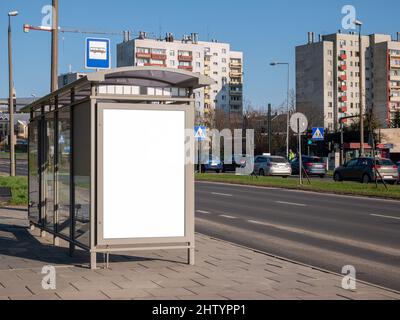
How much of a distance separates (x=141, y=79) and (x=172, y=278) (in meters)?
2.98

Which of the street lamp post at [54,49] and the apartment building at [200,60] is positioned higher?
the apartment building at [200,60]

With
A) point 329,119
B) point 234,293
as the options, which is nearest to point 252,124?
point 329,119

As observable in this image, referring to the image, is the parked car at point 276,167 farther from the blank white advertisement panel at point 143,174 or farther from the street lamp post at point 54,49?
the blank white advertisement panel at point 143,174

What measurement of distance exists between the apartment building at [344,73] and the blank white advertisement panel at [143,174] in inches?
4996

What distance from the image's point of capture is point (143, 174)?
8.86 metres

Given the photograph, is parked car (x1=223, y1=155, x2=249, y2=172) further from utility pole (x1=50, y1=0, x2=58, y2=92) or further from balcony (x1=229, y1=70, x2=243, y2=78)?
balcony (x1=229, y1=70, x2=243, y2=78)

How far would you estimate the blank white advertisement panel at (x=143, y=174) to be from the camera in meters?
8.65

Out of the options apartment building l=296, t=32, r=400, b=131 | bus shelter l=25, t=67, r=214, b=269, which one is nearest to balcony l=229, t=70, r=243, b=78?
apartment building l=296, t=32, r=400, b=131

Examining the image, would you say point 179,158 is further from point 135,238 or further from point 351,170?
point 351,170

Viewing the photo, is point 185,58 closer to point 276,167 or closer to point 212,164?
point 212,164

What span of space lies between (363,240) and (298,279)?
5046 millimetres

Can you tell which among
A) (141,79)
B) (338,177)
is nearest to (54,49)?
(141,79)

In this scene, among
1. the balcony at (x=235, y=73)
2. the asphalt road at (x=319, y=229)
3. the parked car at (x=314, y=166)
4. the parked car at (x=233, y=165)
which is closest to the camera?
the asphalt road at (x=319, y=229)

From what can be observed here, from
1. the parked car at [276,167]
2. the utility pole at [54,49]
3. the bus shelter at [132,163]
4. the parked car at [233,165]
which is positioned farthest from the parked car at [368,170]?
the bus shelter at [132,163]
